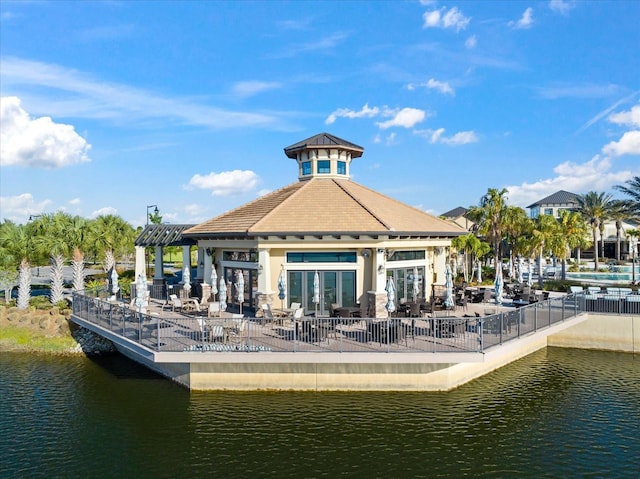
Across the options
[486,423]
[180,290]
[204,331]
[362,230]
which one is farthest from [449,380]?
[180,290]

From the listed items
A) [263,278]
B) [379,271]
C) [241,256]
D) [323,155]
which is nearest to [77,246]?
[241,256]

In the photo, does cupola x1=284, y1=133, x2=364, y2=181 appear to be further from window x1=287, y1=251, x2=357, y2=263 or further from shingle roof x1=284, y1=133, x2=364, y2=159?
window x1=287, y1=251, x2=357, y2=263

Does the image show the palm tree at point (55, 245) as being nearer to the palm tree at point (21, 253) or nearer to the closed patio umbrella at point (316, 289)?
the palm tree at point (21, 253)

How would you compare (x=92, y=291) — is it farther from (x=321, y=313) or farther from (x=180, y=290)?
(x=321, y=313)

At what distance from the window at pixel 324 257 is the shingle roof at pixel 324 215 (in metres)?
1.35

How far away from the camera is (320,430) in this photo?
14.0 meters

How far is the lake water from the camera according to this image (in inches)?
477

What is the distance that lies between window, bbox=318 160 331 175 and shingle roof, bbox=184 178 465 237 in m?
0.61

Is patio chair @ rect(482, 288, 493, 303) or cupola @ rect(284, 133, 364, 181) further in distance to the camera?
cupola @ rect(284, 133, 364, 181)

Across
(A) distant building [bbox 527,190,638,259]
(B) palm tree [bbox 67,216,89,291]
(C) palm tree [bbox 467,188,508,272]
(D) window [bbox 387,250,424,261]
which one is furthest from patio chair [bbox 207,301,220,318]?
(A) distant building [bbox 527,190,638,259]

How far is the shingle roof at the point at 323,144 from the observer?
26984mm

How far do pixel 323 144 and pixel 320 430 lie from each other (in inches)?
676

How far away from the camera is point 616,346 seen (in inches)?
904

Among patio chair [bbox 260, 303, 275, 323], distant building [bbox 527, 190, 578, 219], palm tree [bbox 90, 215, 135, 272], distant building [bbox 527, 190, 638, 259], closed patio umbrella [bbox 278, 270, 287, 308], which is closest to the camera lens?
patio chair [bbox 260, 303, 275, 323]
